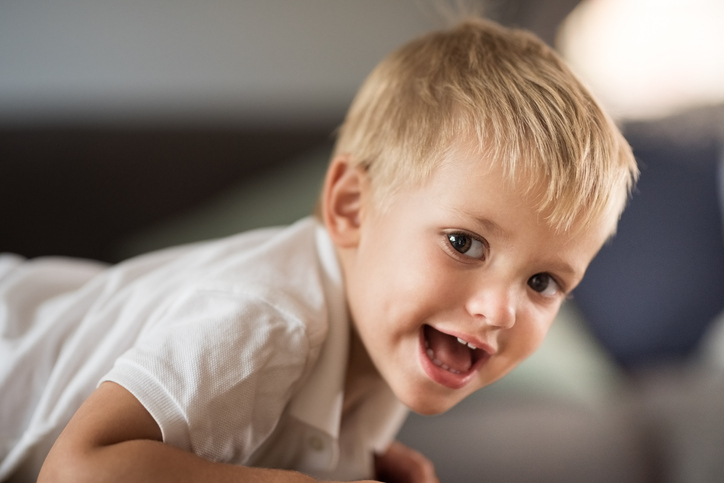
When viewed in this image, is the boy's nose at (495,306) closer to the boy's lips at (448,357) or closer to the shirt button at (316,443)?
the boy's lips at (448,357)

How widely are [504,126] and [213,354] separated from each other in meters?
0.31

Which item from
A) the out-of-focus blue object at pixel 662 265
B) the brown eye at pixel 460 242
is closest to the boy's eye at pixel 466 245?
the brown eye at pixel 460 242

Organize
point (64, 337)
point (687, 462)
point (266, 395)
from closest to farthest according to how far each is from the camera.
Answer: point (266, 395), point (64, 337), point (687, 462)

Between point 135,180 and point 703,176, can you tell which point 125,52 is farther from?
point 703,176

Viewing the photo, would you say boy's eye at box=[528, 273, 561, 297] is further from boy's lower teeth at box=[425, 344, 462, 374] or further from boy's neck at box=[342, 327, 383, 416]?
boy's neck at box=[342, 327, 383, 416]

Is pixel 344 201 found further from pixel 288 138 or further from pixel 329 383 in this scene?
pixel 288 138

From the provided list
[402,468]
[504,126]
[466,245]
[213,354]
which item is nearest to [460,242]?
[466,245]

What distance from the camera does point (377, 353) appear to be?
0.55 meters

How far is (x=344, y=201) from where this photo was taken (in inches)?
24.2

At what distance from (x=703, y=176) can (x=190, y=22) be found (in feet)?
Result: 4.26

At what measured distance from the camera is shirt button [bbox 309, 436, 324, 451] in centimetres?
59

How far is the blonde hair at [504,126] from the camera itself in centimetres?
48

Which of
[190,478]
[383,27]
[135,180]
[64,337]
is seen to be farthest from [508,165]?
[383,27]

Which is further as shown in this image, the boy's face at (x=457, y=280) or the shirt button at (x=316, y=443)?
the shirt button at (x=316, y=443)
